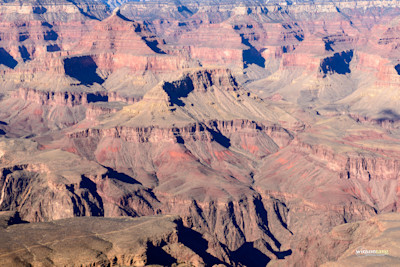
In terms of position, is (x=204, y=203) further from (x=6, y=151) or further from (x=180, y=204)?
(x=6, y=151)

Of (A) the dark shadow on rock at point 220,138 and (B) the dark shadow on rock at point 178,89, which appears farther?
(B) the dark shadow on rock at point 178,89

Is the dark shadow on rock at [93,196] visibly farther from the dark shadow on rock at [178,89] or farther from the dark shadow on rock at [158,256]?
the dark shadow on rock at [178,89]

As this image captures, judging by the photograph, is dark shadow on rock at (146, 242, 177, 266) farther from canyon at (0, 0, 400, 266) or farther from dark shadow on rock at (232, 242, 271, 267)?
dark shadow on rock at (232, 242, 271, 267)

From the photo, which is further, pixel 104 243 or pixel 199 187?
pixel 199 187

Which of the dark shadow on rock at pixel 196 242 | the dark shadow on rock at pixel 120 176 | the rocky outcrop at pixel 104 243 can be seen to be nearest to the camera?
the rocky outcrop at pixel 104 243

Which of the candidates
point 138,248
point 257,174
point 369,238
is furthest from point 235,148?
point 138,248

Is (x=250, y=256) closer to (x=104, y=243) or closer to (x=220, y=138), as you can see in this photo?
(x=104, y=243)

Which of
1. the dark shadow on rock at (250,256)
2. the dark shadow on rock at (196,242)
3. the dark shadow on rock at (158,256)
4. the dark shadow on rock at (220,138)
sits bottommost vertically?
the dark shadow on rock at (250,256)

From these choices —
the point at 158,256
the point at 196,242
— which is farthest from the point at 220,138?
the point at 158,256

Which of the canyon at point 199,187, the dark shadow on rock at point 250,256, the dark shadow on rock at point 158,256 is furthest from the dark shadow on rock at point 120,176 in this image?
the dark shadow on rock at point 158,256

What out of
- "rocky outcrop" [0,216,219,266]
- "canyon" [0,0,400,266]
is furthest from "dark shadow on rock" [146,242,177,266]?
"canyon" [0,0,400,266]

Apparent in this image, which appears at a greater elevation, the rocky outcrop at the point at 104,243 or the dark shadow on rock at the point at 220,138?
the rocky outcrop at the point at 104,243
